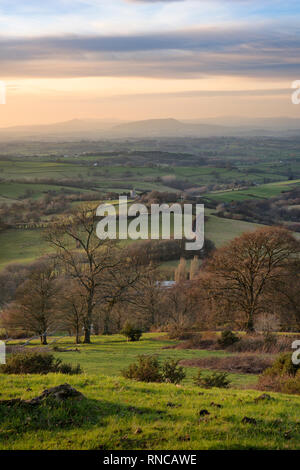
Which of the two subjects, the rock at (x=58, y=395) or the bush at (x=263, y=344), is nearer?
the rock at (x=58, y=395)

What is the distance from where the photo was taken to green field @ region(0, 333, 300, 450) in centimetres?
773

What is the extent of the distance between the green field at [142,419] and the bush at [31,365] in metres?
Answer: 2.05

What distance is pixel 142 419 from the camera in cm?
892

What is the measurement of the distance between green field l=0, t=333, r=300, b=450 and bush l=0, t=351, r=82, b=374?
2047 millimetres

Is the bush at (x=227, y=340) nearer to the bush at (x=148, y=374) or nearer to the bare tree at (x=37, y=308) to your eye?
the bare tree at (x=37, y=308)

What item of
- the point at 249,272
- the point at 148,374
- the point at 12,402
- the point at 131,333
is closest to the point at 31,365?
the point at 148,374

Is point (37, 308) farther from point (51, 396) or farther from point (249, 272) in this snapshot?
Result: point (51, 396)

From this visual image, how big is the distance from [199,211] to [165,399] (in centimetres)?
10434

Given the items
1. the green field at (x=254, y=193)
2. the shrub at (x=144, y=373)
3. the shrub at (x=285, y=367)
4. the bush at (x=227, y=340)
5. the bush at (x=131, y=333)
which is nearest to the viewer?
the shrub at (x=144, y=373)

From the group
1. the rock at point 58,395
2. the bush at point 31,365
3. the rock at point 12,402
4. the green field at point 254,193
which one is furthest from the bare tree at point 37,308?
the green field at point 254,193

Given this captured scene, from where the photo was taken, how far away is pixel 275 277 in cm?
4000

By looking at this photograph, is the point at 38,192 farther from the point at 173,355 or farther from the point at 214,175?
the point at 173,355

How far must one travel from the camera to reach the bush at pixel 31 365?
46.0 feet

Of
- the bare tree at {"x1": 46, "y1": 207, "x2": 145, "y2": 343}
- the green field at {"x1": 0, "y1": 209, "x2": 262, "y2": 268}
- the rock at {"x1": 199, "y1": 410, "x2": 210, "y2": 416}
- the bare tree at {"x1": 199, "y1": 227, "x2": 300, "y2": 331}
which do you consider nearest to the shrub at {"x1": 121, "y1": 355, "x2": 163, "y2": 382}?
the rock at {"x1": 199, "y1": 410, "x2": 210, "y2": 416}
